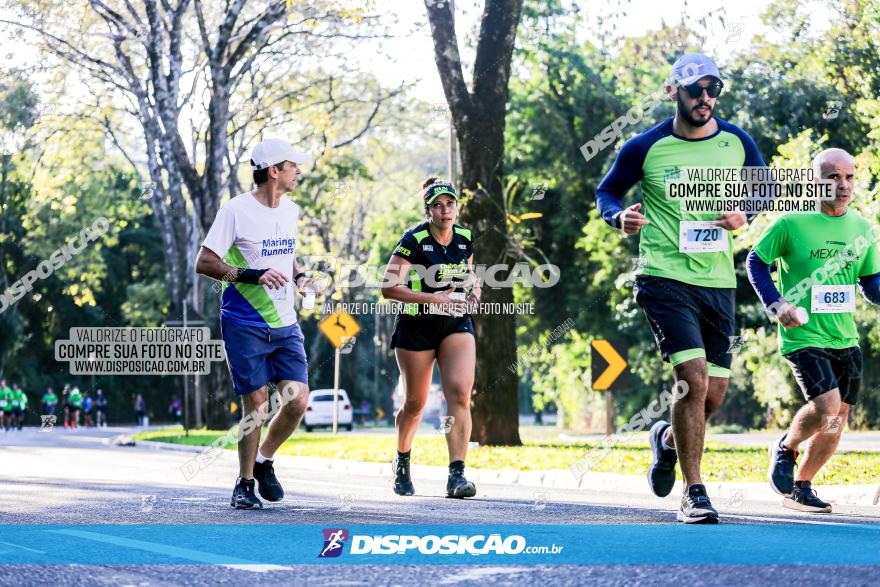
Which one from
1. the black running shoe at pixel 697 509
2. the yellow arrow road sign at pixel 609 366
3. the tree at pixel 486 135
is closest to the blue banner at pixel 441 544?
the black running shoe at pixel 697 509

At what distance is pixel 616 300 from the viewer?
3875 centimetres

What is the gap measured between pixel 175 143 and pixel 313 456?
10999mm

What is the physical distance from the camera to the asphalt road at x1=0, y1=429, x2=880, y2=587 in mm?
5207

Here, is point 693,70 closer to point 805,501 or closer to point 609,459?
point 805,501

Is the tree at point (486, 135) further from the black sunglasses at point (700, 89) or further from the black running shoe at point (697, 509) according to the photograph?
the black running shoe at point (697, 509)

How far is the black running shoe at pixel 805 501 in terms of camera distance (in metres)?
8.34

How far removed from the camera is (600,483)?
39.3 ft

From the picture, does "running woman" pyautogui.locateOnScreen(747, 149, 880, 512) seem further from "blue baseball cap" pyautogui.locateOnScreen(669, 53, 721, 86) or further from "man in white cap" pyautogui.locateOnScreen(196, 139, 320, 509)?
"man in white cap" pyautogui.locateOnScreen(196, 139, 320, 509)

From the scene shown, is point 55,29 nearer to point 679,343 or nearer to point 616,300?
point 616,300

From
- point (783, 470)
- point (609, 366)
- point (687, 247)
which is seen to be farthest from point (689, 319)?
point (609, 366)

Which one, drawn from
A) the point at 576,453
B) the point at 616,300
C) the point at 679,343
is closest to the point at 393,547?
the point at 679,343

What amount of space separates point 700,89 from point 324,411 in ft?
138

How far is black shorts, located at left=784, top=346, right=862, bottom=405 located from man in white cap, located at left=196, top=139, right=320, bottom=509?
2959 millimetres

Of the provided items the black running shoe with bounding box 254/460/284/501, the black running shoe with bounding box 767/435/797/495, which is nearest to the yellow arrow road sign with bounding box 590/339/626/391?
the black running shoe with bounding box 767/435/797/495
